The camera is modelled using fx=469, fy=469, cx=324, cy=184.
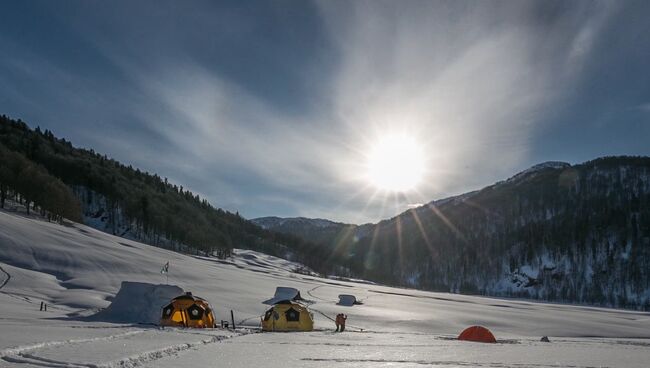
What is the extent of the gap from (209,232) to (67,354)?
172 m

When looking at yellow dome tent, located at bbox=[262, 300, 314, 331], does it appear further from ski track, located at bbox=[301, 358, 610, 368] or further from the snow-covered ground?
ski track, located at bbox=[301, 358, 610, 368]

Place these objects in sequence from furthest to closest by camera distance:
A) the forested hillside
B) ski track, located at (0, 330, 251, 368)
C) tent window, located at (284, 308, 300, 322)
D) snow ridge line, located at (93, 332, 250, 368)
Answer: the forested hillside → tent window, located at (284, 308, 300, 322) → snow ridge line, located at (93, 332, 250, 368) → ski track, located at (0, 330, 251, 368)

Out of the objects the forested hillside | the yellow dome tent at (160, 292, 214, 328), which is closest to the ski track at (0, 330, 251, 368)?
the yellow dome tent at (160, 292, 214, 328)

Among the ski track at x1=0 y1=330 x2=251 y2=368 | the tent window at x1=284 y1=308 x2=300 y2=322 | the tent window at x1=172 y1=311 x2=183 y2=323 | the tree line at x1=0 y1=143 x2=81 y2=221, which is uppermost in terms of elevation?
the tree line at x1=0 y1=143 x2=81 y2=221

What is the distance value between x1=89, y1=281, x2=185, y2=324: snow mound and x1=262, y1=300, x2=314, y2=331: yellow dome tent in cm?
710

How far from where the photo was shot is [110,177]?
168500 mm

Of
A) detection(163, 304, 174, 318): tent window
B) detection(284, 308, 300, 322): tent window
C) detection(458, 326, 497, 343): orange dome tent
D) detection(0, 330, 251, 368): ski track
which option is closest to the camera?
detection(0, 330, 251, 368): ski track

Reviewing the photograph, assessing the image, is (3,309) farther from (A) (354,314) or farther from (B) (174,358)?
(A) (354,314)

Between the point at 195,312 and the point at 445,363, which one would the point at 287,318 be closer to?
the point at 195,312

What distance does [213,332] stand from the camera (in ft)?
84.9

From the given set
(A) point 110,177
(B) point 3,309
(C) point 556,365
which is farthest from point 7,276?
(A) point 110,177

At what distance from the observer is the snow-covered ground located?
1320 centimetres

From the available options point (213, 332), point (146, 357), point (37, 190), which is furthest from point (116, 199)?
point (146, 357)

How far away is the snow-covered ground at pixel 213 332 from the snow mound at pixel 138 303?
1.07 metres
